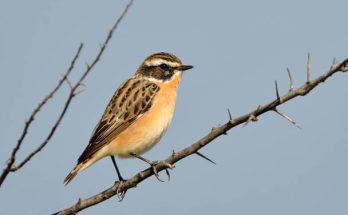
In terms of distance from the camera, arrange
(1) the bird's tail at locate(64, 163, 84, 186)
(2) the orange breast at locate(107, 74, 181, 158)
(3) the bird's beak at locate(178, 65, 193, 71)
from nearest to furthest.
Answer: (1) the bird's tail at locate(64, 163, 84, 186)
(2) the orange breast at locate(107, 74, 181, 158)
(3) the bird's beak at locate(178, 65, 193, 71)

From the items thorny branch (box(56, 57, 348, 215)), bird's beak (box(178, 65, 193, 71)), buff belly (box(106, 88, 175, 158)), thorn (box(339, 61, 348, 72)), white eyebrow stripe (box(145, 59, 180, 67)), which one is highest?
thorn (box(339, 61, 348, 72))

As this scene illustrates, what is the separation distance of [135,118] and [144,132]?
0.34m

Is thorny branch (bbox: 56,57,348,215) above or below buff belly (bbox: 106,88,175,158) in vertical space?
above

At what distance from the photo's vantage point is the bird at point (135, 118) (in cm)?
920

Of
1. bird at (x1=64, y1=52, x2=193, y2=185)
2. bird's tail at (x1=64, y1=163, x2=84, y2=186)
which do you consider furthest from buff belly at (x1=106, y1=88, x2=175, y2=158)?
bird's tail at (x1=64, y1=163, x2=84, y2=186)

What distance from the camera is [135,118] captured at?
9.64 metres

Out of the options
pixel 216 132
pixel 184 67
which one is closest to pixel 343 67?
pixel 216 132

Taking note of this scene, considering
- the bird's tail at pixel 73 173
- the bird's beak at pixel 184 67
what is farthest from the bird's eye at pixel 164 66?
the bird's tail at pixel 73 173

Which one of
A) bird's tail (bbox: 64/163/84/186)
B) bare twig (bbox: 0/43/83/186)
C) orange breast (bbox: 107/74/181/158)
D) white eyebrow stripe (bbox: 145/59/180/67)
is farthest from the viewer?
white eyebrow stripe (bbox: 145/59/180/67)

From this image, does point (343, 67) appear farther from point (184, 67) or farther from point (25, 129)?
point (184, 67)

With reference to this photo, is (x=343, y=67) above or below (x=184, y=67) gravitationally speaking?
above

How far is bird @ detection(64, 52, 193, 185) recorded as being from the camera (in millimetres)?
9195

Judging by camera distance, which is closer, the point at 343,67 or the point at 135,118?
the point at 343,67

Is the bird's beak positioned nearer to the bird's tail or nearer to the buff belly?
the buff belly
